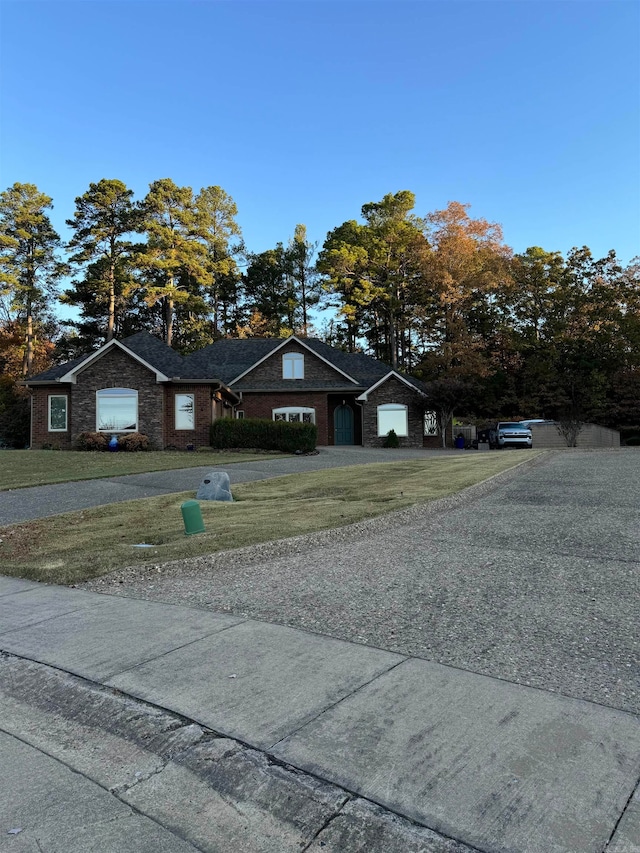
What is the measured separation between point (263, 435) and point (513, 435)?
14.5 m

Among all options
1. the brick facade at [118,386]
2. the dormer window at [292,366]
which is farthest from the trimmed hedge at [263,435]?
the dormer window at [292,366]

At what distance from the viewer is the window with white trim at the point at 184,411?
1045 inches

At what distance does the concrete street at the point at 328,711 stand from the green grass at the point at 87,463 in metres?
10.6

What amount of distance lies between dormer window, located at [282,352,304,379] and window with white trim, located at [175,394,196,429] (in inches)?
299

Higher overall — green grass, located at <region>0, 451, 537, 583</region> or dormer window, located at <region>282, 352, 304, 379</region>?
dormer window, located at <region>282, 352, 304, 379</region>

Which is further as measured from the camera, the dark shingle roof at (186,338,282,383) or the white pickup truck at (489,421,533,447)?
the dark shingle roof at (186,338,282,383)

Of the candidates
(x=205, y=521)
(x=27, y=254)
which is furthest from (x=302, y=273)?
(x=205, y=521)

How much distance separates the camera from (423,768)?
2635 mm

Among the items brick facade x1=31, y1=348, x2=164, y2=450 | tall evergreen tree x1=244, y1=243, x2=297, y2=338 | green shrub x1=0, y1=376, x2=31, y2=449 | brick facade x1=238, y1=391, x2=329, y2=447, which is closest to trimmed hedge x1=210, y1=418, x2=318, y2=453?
brick facade x1=31, y1=348, x2=164, y2=450

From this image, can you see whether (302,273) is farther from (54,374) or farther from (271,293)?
(54,374)

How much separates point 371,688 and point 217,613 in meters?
1.91

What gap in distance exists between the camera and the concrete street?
7.82ft

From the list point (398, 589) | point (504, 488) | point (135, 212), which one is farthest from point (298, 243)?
point (398, 589)

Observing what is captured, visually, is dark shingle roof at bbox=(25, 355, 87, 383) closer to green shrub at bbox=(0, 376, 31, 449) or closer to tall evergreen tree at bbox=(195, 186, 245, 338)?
green shrub at bbox=(0, 376, 31, 449)
